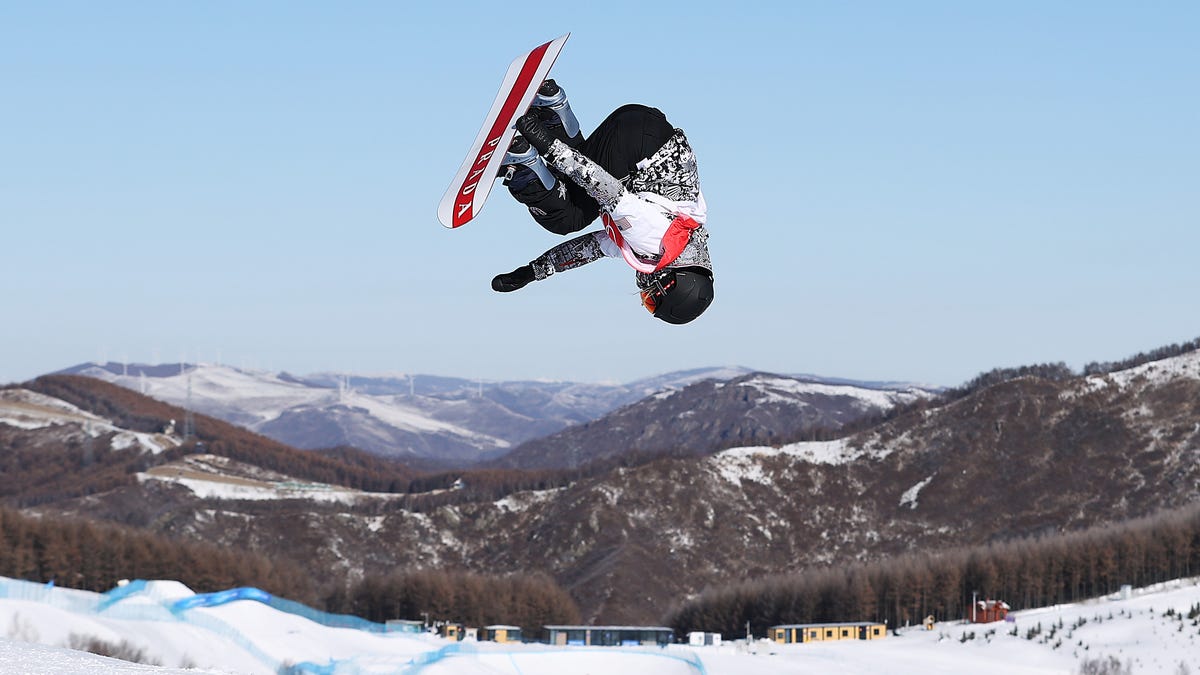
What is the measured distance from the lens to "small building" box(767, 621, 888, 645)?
516 feet

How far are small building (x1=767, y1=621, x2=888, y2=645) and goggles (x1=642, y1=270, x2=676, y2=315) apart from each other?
146 m

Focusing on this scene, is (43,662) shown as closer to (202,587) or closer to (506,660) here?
(506,660)

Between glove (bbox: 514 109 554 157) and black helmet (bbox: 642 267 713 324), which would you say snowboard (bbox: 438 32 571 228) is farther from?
black helmet (bbox: 642 267 713 324)

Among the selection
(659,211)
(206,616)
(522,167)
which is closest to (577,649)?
(206,616)

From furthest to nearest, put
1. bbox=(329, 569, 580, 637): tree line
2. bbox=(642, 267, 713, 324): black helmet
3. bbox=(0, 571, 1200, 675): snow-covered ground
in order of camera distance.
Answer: bbox=(329, 569, 580, 637): tree line
bbox=(0, 571, 1200, 675): snow-covered ground
bbox=(642, 267, 713, 324): black helmet

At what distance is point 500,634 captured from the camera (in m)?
159

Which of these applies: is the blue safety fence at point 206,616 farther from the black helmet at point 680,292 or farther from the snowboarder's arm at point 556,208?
the snowboarder's arm at point 556,208

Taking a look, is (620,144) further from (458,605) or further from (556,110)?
(458,605)

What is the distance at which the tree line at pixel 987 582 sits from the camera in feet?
591

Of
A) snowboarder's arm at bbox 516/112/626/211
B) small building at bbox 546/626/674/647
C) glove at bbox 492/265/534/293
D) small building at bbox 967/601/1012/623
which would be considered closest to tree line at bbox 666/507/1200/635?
small building at bbox 967/601/1012/623

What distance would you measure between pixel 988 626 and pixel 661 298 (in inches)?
5767

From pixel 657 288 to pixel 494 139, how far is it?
271cm

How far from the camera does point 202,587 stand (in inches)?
7106

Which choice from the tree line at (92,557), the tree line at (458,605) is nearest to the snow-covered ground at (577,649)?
the tree line at (92,557)
